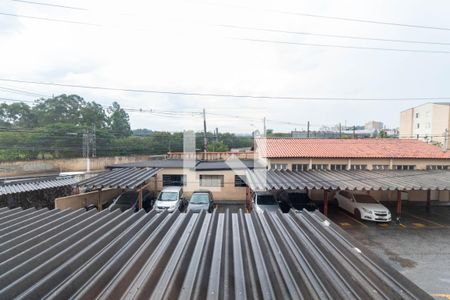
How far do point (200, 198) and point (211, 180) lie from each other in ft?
11.7

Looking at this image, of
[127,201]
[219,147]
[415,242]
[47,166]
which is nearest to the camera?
[415,242]

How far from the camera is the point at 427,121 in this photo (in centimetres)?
4234

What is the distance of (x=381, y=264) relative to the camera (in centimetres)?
243

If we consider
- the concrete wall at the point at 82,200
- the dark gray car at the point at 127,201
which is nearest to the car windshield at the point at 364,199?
the dark gray car at the point at 127,201

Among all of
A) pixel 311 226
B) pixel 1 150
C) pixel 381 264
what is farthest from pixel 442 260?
pixel 1 150

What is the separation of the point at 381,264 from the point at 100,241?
3.11 meters

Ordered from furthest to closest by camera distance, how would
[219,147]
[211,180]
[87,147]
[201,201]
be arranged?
1. [219,147]
2. [87,147]
3. [211,180]
4. [201,201]

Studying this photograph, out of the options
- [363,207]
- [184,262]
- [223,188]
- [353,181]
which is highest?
[184,262]

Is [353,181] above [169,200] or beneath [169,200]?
above

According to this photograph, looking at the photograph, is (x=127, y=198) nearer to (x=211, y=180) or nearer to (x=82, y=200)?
(x=82, y=200)

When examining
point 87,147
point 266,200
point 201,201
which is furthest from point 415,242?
point 87,147

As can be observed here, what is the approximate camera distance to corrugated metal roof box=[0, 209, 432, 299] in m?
1.88

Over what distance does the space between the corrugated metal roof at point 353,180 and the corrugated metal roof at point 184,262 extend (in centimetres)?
758

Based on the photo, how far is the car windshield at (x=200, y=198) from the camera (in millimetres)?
12609
